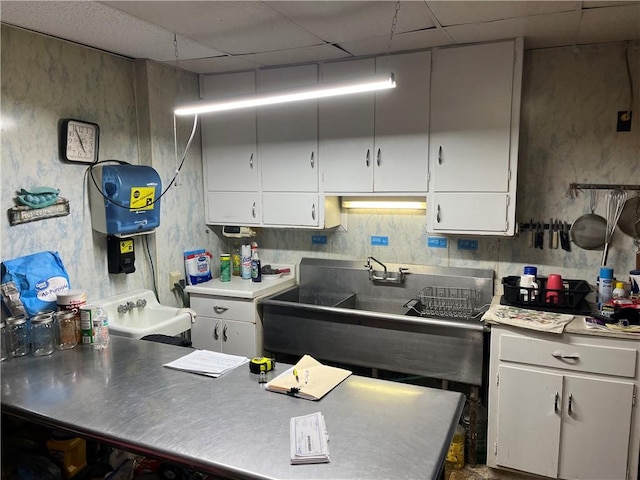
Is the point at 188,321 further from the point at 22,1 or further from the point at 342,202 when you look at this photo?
the point at 22,1

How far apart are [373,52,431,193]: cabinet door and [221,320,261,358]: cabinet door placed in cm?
Result: 131

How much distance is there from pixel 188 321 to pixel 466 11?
7.56 ft

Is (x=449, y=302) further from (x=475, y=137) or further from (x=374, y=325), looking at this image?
(x=475, y=137)

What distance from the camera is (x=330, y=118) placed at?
10.3 feet

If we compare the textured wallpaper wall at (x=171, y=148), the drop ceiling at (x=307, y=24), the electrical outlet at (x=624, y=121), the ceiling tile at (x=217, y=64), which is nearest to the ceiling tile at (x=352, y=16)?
the drop ceiling at (x=307, y=24)

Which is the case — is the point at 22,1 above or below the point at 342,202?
above

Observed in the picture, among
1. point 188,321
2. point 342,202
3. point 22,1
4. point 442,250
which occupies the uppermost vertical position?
point 22,1

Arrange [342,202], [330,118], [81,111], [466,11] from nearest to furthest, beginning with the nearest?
[466,11] → [81,111] → [330,118] → [342,202]

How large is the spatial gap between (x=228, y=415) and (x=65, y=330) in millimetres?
1137

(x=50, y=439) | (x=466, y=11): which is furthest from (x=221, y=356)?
(x=466, y=11)

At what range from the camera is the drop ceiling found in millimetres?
2145

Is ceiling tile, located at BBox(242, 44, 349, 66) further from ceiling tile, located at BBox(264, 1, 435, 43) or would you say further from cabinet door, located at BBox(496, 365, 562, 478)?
cabinet door, located at BBox(496, 365, 562, 478)

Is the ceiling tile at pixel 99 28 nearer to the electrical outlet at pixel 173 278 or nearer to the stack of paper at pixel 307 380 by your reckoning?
the electrical outlet at pixel 173 278

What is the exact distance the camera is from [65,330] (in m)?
2.26
